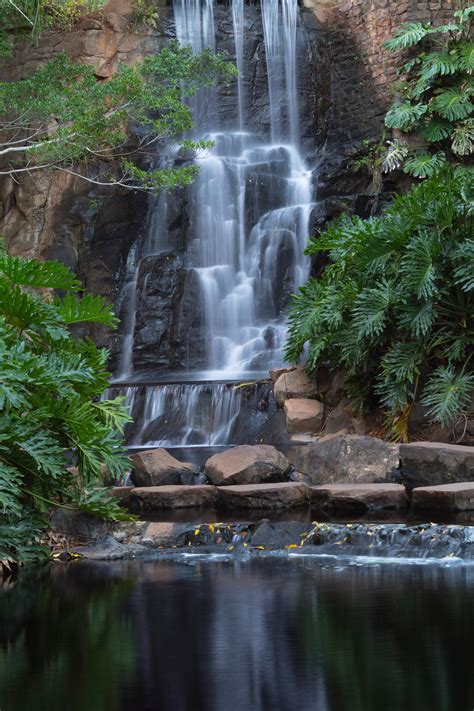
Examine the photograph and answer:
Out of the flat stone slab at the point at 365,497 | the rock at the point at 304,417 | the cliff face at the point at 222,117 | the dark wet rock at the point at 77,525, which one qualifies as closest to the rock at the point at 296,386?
the rock at the point at 304,417

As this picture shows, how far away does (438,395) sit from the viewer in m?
10.8

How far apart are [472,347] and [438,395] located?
2.76 feet

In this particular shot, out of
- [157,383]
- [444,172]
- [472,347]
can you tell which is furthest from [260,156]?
[472,347]

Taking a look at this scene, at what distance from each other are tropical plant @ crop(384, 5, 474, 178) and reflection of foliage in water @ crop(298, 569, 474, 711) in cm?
1236

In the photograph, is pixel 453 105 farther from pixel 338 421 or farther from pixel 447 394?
pixel 447 394

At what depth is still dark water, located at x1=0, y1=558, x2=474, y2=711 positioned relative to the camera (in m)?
3.71

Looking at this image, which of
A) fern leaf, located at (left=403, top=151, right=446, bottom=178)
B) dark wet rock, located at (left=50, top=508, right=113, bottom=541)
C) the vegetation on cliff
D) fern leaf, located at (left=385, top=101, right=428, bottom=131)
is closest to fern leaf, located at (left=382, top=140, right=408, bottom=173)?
fern leaf, located at (left=403, top=151, right=446, bottom=178)

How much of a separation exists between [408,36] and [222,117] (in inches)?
187

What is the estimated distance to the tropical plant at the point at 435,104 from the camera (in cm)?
1709

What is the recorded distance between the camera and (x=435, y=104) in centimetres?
1728

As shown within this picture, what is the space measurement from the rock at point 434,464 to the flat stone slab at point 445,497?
61 cm

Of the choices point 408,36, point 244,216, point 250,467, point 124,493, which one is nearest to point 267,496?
point 250,467

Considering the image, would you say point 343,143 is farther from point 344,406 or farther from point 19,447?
point 19,447

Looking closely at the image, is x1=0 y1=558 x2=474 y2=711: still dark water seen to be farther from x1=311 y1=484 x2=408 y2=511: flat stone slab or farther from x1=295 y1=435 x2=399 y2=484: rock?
x1=295 y1=435 x2=399 y2=484: rock
